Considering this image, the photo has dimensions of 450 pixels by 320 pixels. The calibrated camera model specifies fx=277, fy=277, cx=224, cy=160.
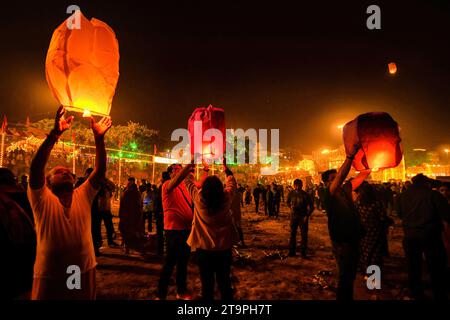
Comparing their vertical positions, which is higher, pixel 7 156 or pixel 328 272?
pixel 7 156

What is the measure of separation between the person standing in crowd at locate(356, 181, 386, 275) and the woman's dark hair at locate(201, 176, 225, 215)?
3842 millimetres

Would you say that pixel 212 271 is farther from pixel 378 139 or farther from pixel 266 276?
pixel 266 276

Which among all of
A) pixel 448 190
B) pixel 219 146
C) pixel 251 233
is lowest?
pixel 251 233

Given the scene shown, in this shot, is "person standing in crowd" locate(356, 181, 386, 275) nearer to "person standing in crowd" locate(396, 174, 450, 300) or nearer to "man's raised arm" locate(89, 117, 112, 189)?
"person standing in crowd" locate(396, 174, 450, 300)

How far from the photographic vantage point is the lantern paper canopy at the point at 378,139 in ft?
11.8

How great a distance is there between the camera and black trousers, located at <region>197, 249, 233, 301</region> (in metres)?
3.43

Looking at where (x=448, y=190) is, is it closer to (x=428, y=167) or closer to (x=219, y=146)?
(x=219, y=146)

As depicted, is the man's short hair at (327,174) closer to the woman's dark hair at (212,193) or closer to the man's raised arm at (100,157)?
the woman's dark hair at (212,193)

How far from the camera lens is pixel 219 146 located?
3.92 metres

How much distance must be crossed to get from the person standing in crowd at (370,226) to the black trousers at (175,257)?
3751 mm

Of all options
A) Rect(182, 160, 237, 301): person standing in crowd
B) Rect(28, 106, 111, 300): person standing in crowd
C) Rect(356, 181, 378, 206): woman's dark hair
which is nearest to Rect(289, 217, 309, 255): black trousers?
Rect(356, 181, 378, 206): woman's dark hair

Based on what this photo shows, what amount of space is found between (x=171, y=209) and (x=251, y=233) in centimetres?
785

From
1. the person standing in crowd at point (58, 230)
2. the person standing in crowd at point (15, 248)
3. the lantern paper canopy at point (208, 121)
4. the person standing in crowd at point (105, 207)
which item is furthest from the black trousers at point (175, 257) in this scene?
the person standing in crowd at point (105, 207)

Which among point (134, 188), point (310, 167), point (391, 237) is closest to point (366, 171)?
point (134, 188)
